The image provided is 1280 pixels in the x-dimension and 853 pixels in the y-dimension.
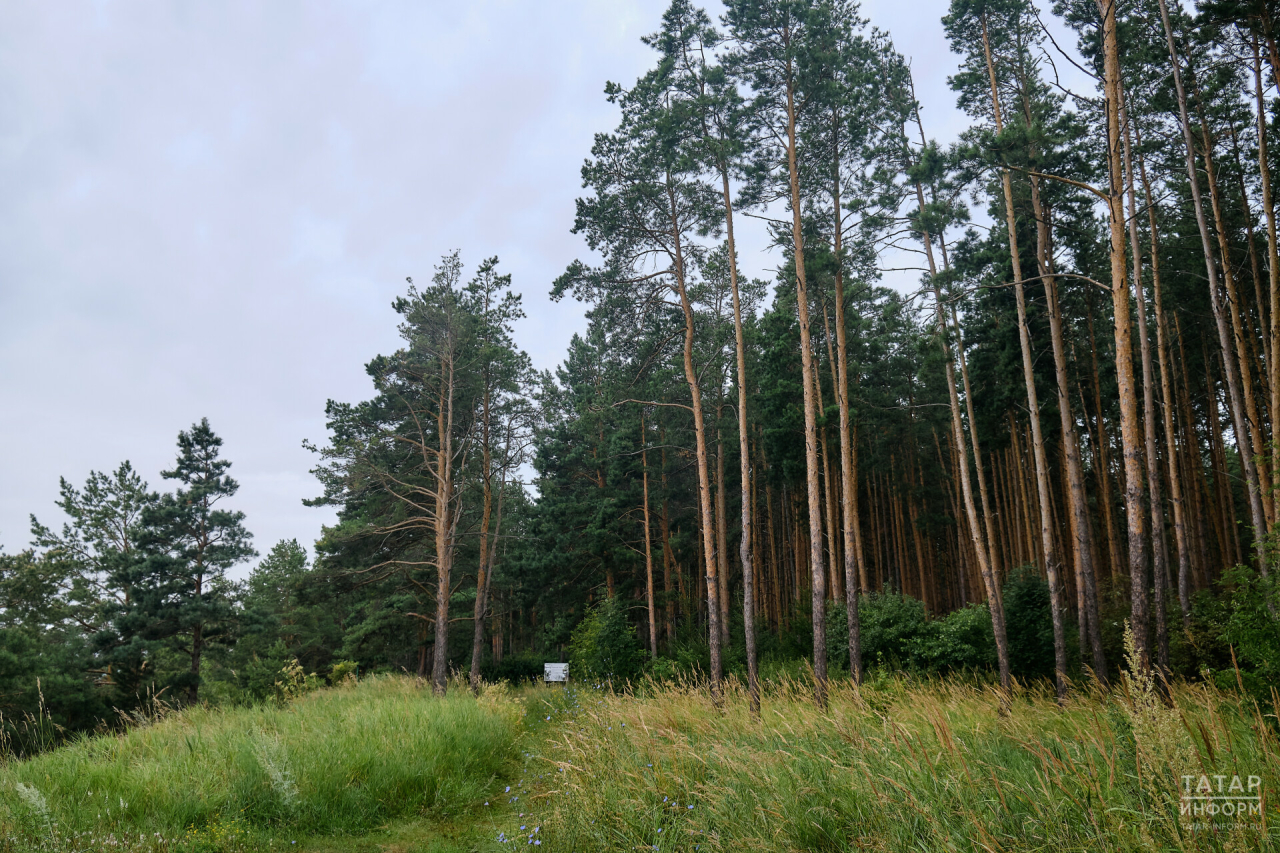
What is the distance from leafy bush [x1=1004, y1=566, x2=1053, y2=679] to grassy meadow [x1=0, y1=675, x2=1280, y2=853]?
299 inches

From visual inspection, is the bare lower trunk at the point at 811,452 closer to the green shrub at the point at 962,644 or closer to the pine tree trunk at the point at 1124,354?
the pine tree trunk at the point at 1124,354

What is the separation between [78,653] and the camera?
20594mm

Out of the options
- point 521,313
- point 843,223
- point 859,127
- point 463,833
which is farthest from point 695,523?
point 463,833

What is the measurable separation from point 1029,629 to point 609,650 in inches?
454

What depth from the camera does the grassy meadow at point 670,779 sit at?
2.81 metres

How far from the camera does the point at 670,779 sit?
16.2 ft

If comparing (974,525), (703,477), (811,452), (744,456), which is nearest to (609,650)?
(703,477)

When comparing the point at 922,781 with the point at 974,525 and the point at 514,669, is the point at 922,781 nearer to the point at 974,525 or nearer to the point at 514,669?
the point at 974,525

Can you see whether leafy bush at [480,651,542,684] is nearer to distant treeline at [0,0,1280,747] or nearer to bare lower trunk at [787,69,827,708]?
distant treeline at [0,0,1280,747]

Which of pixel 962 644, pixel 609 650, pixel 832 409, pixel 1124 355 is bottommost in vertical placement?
pixel 609 650

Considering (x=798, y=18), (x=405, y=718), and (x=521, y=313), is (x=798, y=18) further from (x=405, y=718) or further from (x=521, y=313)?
(x=405, y=718)

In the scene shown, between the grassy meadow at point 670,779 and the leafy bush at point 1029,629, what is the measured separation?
7599mm

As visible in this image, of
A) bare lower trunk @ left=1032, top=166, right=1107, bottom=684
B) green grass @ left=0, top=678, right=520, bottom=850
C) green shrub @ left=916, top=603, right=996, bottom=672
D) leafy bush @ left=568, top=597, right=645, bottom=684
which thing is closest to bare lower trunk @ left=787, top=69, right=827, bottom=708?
bare lower trunk @ left=1032, top=166, right=1107, bottom=684

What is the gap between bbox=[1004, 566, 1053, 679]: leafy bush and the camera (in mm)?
14195
